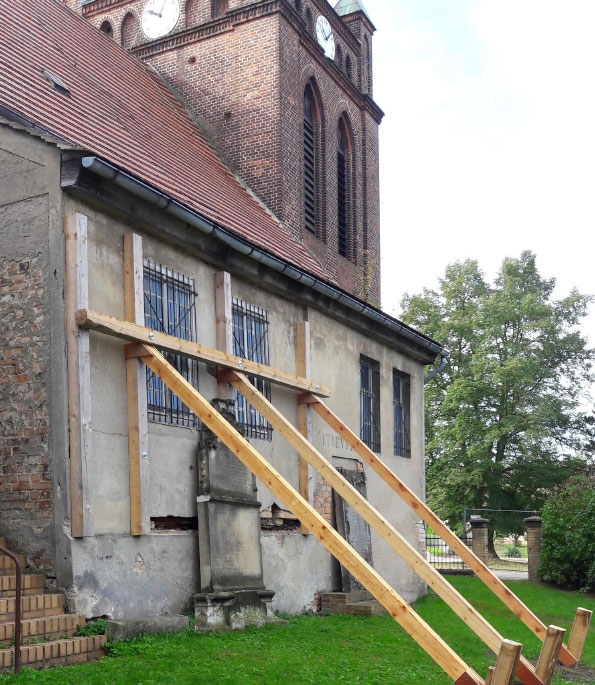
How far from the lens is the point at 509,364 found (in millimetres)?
Answer: 34125

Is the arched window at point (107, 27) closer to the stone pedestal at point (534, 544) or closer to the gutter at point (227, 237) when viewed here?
the gutter at point (227, 237)

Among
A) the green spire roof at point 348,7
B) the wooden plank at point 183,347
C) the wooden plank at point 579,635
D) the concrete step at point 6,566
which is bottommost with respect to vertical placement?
the wooden plank at point 579,635

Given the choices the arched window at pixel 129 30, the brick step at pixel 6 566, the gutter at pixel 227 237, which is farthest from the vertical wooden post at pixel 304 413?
the arched window at pixel 129 30

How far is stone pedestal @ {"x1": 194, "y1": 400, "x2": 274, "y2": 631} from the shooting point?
977 centimetres

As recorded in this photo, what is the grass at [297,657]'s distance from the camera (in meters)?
7.17

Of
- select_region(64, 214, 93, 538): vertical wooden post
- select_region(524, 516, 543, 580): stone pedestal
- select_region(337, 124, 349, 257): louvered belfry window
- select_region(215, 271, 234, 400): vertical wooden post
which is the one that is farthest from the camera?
select_region(524, 516, 543, 580): stone pedestal

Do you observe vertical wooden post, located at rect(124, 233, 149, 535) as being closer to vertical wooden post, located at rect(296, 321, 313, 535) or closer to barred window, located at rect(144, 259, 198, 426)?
barred window, located at rect(144, 259, 198, 426)

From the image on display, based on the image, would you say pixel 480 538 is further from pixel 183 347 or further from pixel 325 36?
pixel 183 347

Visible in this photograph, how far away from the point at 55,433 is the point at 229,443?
1.69 m

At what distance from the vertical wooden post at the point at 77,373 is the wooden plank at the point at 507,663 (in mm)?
3944

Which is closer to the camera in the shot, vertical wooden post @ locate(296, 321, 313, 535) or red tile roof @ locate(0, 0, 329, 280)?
red tile roof @ locate(0, 0, 329, 280)

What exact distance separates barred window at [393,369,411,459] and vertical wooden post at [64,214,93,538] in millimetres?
8878

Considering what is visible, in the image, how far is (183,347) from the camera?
9.99m

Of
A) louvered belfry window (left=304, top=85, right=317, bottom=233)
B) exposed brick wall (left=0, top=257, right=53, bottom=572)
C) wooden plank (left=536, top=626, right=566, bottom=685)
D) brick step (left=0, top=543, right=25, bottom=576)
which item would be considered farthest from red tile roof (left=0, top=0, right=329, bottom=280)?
wooden plank (left=536, top=626, right=566, bottom=685)
